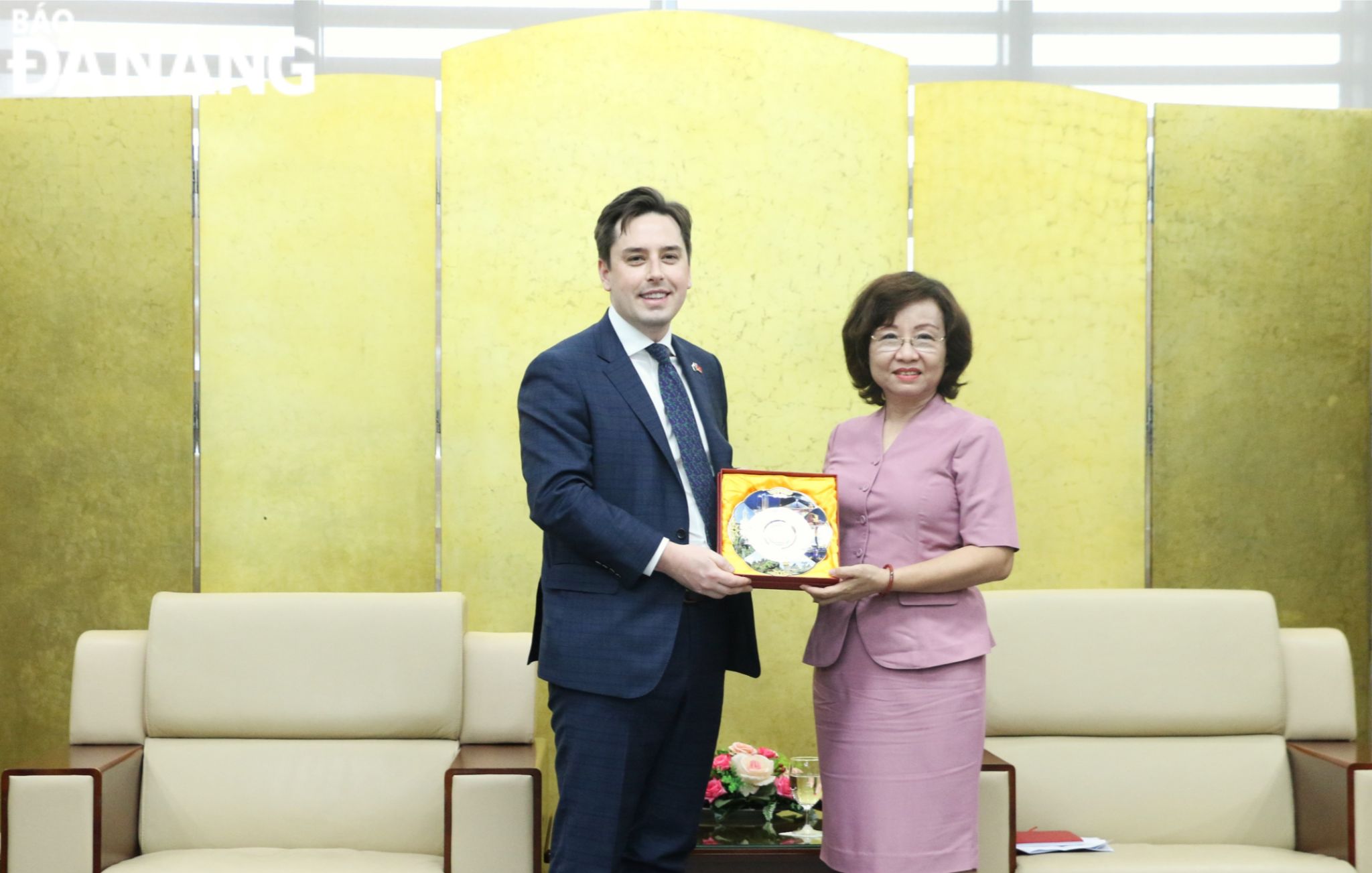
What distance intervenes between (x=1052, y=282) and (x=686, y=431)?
191 centimetres

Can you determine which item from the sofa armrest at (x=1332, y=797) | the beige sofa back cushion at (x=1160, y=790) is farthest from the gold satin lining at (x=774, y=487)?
the sofa armrest at (x=1332, y=797)

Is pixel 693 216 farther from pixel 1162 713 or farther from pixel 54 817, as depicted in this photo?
pixel 54 817

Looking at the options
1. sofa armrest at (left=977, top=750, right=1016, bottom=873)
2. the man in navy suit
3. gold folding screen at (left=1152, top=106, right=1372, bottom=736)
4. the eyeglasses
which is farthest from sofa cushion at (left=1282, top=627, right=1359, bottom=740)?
the man in navy suit

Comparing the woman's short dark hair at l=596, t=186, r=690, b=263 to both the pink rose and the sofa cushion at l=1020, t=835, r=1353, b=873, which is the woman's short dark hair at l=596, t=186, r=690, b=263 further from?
the sofa cushion at l=1020, t=835, r=1353, b=873

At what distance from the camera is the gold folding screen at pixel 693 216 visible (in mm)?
3818

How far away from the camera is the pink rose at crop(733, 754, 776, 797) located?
3342 millimetres

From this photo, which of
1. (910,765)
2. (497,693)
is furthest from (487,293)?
(910,765)

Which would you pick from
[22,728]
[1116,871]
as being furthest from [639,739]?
[22,728]

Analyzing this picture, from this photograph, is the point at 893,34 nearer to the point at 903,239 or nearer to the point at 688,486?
the point at 903,239

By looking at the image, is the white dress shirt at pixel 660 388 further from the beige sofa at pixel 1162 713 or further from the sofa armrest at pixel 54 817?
the sofa armrest at pixel 54 817

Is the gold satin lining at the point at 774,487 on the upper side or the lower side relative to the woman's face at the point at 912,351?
lower

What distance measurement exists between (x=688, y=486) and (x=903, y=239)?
169 cm

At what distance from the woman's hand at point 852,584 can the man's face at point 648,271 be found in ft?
2.04

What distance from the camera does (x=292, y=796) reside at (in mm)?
3334
